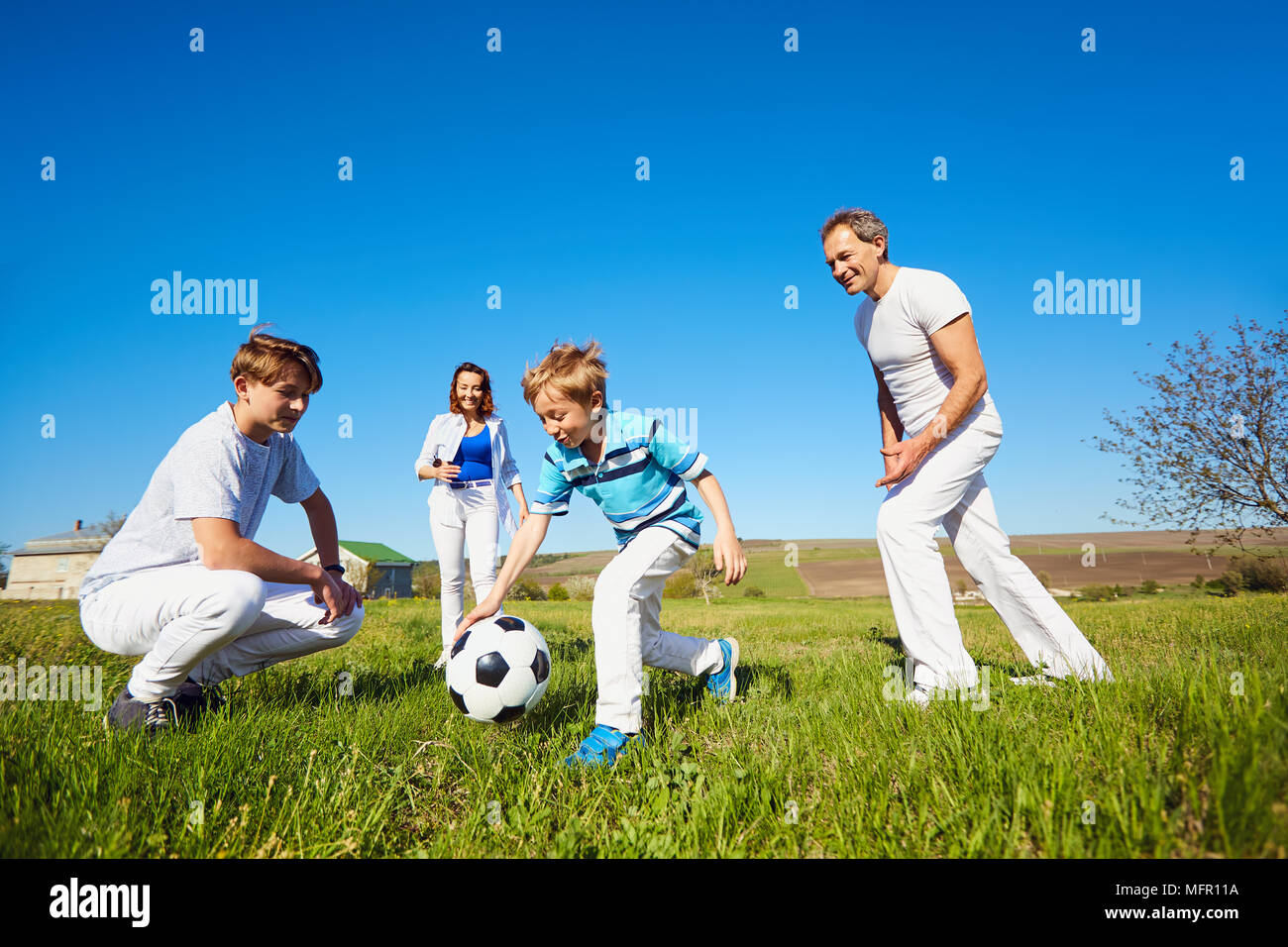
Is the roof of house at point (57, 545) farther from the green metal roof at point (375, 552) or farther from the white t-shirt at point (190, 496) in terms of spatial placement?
the white t-shirt at point (190, 496)

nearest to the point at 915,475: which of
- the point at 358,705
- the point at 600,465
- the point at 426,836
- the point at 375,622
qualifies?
the point at 600,465

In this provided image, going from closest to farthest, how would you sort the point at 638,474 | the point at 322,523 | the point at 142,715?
the point at 142,715 < the point at 638,474 < the point at 322,523

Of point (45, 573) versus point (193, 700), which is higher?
point (193, 700)

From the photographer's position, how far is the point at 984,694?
131 inches

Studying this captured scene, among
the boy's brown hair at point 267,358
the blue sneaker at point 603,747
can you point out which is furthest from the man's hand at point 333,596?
the blue sneaker at point 603,747

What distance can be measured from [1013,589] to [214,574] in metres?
4.53

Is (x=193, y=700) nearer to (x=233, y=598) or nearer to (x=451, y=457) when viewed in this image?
(x=233, y=598)

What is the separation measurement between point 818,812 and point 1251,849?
125 centimetres

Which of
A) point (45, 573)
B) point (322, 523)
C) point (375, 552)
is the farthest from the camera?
point (375, 552)

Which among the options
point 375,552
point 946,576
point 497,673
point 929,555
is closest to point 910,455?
point 929,555

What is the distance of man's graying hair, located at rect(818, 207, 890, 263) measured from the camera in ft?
13.4

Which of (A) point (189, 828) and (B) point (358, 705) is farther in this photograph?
(B) point (358, 705)

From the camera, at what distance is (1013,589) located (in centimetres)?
396
